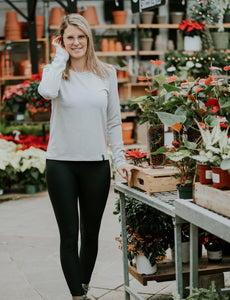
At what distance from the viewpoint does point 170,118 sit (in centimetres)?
231

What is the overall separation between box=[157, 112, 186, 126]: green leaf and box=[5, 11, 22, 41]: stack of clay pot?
832 cm

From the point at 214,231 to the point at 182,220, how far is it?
32 cm

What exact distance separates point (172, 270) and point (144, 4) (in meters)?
3.52

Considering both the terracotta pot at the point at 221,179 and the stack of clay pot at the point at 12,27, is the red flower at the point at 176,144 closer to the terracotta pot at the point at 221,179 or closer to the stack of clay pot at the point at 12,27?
the terracotta pot at the point at 221,179

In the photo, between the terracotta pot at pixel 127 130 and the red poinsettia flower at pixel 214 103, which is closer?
the red poinsettia flower at pixel 214 103

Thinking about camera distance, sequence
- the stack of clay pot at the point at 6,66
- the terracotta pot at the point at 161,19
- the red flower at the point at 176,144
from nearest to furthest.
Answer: the red flower at the point at 176,144, the stack of clay pot at the point at 6,66, the terracotta pot at the point at 161,19

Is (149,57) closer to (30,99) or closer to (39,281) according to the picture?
(30,99)

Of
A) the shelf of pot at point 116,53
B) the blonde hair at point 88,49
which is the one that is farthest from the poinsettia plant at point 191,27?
the blonde hair at point 88,49

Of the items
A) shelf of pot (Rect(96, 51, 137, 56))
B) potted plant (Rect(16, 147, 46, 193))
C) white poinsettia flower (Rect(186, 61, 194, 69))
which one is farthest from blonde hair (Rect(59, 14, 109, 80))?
shelf of pot (Rect(96, 51, 137, 56))

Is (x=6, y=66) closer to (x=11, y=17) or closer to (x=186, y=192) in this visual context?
(x=11, y=17)

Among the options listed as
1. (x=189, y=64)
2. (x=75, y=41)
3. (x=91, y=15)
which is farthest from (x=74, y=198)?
(x=91, y=15)

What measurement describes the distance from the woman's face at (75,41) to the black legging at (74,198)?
0.55 metres

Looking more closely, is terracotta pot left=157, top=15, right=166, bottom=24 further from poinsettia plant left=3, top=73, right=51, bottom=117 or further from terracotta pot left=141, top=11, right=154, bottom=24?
poinsettia plant left=3, top=73, right=51, bottom=117

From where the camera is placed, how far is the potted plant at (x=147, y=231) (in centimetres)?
289
